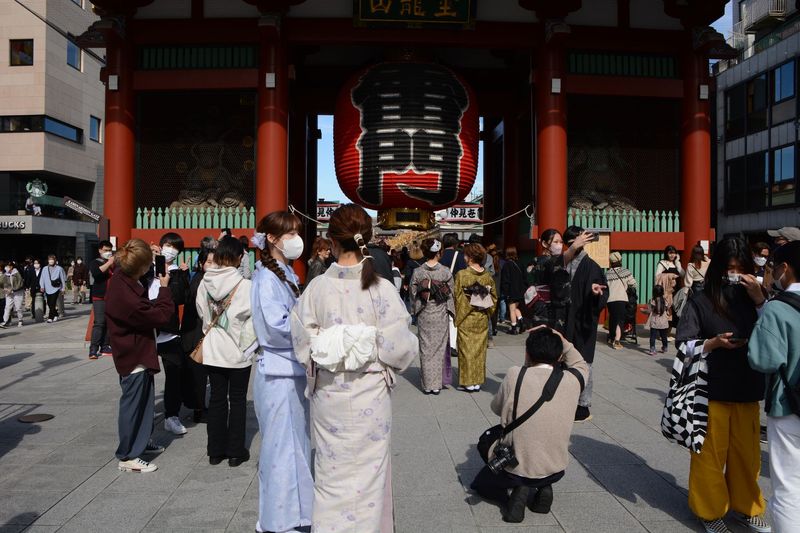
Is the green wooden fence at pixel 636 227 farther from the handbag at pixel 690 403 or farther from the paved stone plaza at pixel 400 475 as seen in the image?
the handbag at pixel 690 403

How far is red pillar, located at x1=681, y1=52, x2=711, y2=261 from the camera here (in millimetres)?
12281

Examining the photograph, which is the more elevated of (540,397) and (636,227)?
(636,227)

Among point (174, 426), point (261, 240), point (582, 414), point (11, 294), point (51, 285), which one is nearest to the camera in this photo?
point (261, 240)

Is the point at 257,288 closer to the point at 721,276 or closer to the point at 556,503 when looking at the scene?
the point at 556,503

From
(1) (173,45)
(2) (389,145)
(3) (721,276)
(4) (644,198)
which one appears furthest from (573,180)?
(3) (721,276)

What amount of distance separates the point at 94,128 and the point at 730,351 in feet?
114

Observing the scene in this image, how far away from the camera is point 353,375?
8.81 feet

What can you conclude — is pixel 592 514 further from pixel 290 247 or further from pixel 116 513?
pixel 116 513

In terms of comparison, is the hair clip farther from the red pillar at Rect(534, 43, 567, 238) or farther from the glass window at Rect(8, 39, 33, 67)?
the glass window at Rect(8, 39, 33, 67)

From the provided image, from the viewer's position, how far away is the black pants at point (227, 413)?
4.18m

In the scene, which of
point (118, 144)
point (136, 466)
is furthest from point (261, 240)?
point (118, 144)

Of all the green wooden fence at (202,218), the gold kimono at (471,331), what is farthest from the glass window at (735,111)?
the gold kimono at (471,331)

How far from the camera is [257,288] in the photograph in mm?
3191

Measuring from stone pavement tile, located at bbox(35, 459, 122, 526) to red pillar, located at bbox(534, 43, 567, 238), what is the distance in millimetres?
9557
